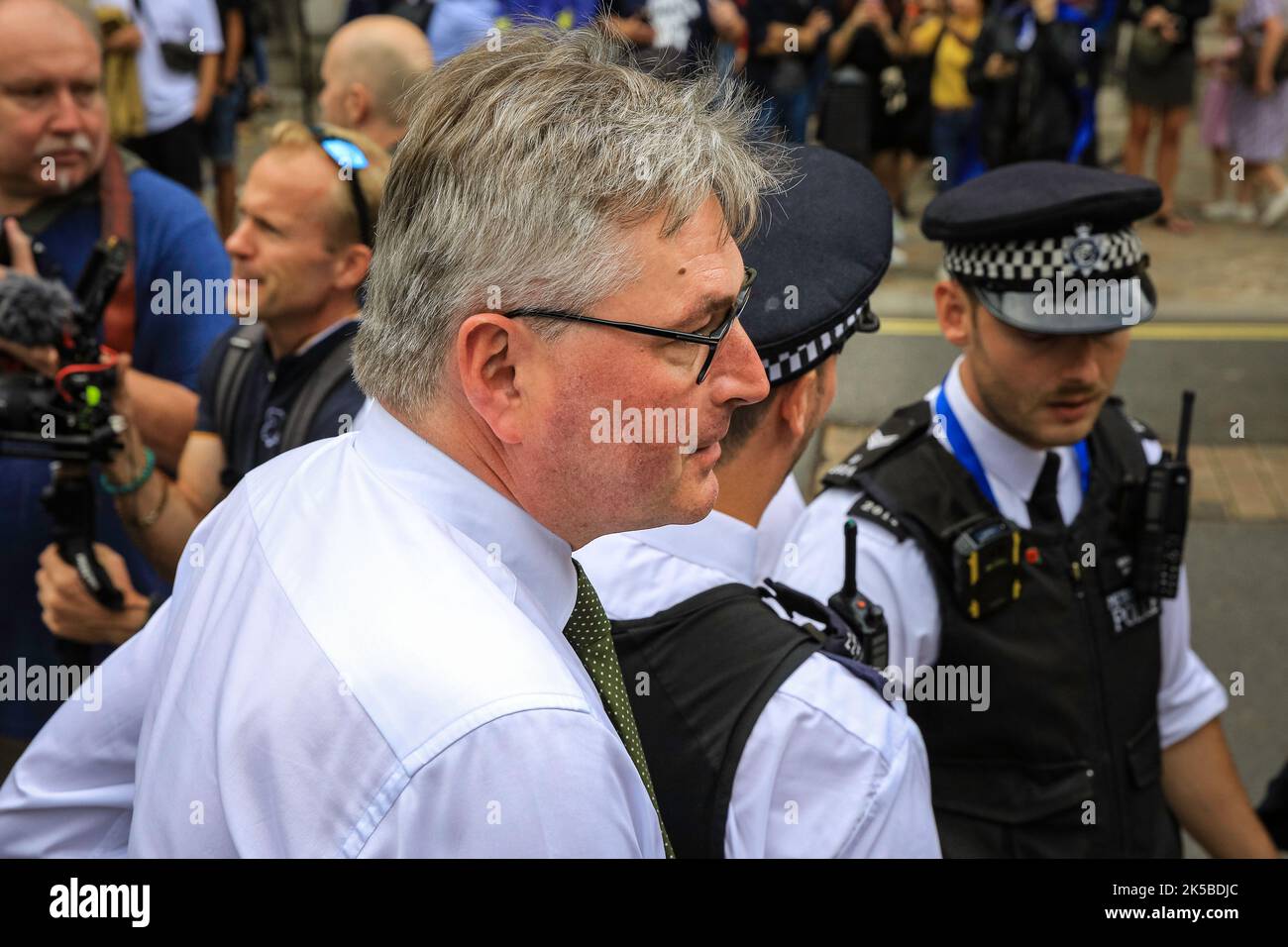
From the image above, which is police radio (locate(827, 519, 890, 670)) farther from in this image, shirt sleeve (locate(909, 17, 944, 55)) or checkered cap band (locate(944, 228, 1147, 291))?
shirt sleeve (locate(909, 17, 944, 55))

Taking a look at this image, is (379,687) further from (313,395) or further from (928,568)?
(313,395)

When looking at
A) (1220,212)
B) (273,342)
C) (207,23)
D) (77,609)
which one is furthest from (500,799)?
(1220,212)

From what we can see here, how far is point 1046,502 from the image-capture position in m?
2.54

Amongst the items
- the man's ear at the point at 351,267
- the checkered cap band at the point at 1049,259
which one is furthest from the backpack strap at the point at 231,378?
the checkered cap band at the point at 1049,259

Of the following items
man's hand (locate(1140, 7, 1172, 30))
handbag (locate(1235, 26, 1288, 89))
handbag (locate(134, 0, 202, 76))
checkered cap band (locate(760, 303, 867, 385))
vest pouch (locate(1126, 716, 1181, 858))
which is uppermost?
man's hand (locate(1140, 7, 1172, 30))

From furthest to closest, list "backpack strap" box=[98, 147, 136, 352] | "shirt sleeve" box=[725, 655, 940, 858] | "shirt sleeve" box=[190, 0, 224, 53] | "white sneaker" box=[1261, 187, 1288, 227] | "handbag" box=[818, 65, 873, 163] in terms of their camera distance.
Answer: "white sneaker" box=[1261, 187, 1288, 227], "handbag" box=[818, 65, 873, 163], "shirt sleeve" box=[190, 0, 224, 53], "backpack strap" box=[98, 147, 136, 352], "shirt sleeve" box=[725, 655, 940, 858]

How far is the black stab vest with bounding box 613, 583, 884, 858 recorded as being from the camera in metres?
1.57

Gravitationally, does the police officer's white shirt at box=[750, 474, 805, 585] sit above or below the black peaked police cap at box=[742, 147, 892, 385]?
below

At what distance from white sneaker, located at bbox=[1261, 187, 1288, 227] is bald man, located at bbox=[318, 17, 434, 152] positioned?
719 centimetres

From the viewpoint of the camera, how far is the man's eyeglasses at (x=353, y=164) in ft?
9.81


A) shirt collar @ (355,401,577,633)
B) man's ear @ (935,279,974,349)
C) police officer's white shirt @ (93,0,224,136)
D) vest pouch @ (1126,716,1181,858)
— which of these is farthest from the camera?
police officer's white shirt @ (93,0,224,136)

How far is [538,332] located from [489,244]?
0.10 meters

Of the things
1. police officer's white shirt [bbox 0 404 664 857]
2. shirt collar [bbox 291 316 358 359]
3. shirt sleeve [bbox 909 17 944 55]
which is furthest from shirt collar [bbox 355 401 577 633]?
shirt sleeve [bbox 909 17 944 55]
